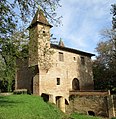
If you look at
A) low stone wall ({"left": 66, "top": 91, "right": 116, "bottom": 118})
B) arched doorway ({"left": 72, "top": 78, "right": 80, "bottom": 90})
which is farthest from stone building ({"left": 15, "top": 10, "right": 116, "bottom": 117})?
low stone wall ({"left": 66, "top": 91, "right": 116, "bottom": 118})

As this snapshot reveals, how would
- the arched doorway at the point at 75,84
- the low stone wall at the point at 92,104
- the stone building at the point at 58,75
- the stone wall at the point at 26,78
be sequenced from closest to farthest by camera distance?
1. the low stone wall at the point at 92,104
2. the stone building at the point at 58,75
3. the stone wall at the point at 26,78
4. the arched doorway at the point at 75,84

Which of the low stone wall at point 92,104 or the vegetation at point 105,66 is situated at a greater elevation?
the vegetation at point 105,66

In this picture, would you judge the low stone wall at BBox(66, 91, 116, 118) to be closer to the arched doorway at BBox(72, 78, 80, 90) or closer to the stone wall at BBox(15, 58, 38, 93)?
the arched doorway at BBox(72, 78, 80, 90)

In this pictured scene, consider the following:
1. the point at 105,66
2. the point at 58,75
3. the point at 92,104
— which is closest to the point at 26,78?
the point at 58,75

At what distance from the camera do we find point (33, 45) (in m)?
12.6

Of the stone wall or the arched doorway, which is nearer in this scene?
the stone wall

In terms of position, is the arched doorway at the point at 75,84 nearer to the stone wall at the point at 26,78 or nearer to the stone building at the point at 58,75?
the stone building at the point at 58,75

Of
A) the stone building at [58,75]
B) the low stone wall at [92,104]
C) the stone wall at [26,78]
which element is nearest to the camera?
the low stone wall at [92,104]

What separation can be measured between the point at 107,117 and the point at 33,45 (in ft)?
46.6

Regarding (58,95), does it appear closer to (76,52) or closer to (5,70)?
(76,52)

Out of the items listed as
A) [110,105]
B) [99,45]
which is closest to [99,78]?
[99,45]

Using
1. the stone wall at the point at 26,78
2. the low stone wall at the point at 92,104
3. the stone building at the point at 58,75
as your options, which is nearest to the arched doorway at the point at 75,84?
the stone building at the point at 58,75

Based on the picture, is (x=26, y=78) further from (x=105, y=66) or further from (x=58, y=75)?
(x=105, y=66)

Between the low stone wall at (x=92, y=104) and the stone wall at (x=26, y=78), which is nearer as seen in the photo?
the low stone wall at (x=92, y=104)
